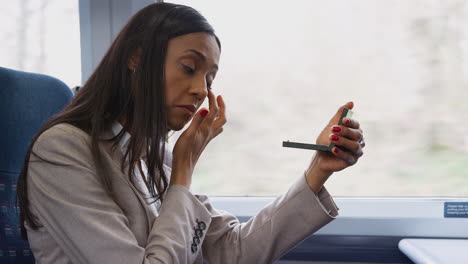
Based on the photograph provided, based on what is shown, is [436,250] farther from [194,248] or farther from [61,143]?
[61,143]

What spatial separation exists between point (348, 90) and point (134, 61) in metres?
0.83

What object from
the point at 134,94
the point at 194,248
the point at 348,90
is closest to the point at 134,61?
the point at 134,94

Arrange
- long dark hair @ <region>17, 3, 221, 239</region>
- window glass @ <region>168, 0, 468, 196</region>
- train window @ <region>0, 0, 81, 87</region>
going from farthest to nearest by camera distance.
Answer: train window @ <region>0, 0, 81, 87</region>
window glass @ <region>168, 0, 468, 196</region>
long dark hair @ <region>17, 3, 221, 239</region>

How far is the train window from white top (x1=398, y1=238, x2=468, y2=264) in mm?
1366

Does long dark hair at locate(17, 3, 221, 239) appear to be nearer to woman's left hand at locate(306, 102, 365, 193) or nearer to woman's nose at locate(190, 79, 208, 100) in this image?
woman's nose at locate(190, 79, 208, 100)

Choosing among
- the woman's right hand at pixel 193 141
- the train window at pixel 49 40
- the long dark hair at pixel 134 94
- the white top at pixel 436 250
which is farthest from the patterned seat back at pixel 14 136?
the white top at pixel 436 250

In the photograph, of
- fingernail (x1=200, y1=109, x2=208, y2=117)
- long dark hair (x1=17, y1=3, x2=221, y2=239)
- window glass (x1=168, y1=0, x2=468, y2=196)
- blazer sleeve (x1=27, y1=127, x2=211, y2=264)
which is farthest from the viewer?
window glass (x1=168, y1=0, x2=468, y2=196)

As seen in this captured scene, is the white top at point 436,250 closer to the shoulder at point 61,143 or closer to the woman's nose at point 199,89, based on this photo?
the woman's nose at point 199,89

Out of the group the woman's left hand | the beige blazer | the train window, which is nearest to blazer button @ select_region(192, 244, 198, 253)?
the beige blazer

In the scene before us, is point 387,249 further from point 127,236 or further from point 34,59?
point 34,59

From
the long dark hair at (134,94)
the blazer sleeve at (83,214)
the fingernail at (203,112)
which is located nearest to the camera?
the blazer sleeve at (83,214)

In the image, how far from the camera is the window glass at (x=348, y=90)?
1.54m

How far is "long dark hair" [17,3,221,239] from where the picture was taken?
1011 mm

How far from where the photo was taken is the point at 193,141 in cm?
111
